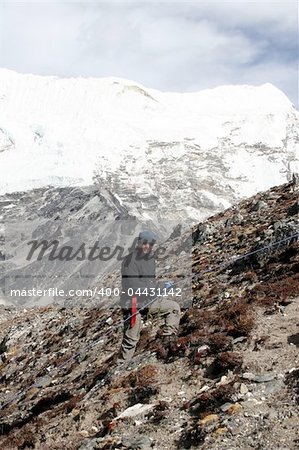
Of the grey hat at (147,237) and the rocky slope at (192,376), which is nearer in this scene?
the rocky slope at (192,376)

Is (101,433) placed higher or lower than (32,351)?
higher

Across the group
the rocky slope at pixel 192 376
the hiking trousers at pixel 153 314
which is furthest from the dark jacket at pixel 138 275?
the rocky slope at pixel 192 376

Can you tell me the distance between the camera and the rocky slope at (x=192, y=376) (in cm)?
817

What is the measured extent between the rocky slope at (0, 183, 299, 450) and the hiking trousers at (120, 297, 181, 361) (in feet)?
1.14

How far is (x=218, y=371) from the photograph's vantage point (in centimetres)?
988

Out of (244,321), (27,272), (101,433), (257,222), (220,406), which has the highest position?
(257,222)

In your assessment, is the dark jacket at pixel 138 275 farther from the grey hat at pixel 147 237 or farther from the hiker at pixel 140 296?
the grey hat at pixel 147 237

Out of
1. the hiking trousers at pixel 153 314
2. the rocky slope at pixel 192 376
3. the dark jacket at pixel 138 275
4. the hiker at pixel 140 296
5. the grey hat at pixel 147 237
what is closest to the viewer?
the rocky slope at pixel 192 376

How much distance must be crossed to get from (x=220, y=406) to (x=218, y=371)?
1.39 meters

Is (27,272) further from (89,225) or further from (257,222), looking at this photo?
(257,222)

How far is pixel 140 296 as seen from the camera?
12320 millimetres

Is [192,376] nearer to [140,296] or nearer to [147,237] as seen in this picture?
[140,296]

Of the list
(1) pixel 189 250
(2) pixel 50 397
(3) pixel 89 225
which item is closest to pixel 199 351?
(2) pixel 50 397

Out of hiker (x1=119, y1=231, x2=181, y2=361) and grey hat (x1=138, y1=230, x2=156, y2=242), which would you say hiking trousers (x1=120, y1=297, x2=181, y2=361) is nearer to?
hiker (x1=119, y1=231, x2=181, y2=361)
